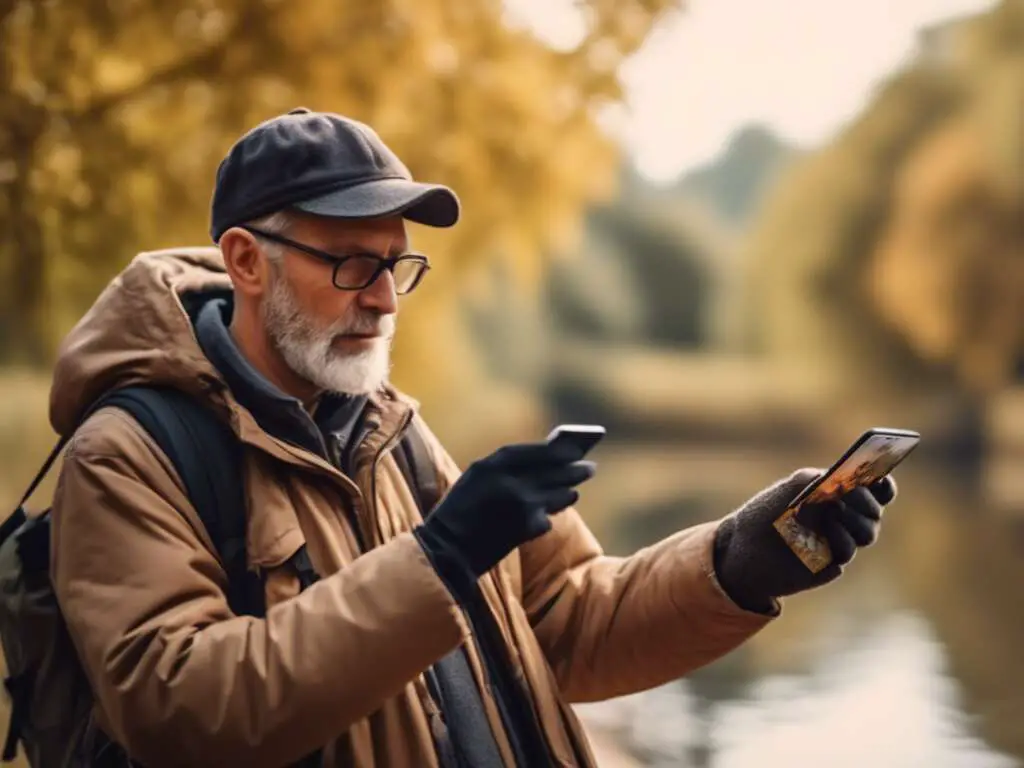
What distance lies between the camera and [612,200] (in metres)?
11.5

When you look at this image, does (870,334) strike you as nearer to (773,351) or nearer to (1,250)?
(773,351)

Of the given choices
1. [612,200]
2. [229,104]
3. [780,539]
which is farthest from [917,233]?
[780,539]

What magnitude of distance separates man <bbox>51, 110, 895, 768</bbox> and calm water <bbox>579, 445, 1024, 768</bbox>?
3823 millimetres

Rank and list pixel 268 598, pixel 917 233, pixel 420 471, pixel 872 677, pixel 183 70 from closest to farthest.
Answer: pixel 268 598
pixel 420 471
pixel 183 70
pixel 872 677
pixel 917 233

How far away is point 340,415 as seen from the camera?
8.15 feet

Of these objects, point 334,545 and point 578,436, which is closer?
point 578,436

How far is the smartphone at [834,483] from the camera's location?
94.3 inches

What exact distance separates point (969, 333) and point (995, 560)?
8.30m

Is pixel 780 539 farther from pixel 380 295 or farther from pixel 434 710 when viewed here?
pixel 380 295

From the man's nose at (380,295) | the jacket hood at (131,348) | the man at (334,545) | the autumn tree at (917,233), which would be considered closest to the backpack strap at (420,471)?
the man at (334,545)

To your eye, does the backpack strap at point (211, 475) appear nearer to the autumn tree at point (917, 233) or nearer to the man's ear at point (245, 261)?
the man's ear at point (245, 261)

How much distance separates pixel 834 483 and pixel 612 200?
9237 mm

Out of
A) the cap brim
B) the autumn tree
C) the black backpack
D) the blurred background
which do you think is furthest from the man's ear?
the autumn tree

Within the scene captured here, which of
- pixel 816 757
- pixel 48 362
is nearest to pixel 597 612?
pixel 816 757
